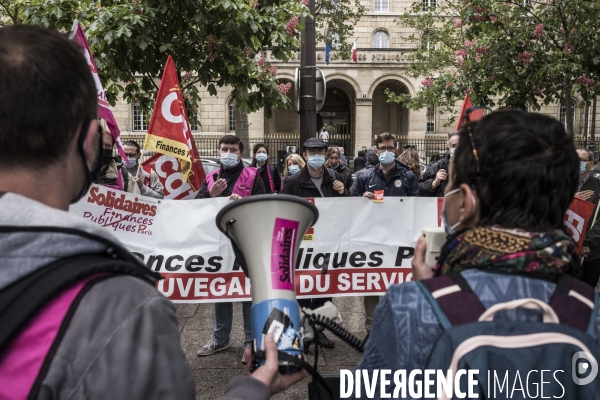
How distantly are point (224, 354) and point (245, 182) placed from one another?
1.67 m

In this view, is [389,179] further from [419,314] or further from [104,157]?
[419,314]

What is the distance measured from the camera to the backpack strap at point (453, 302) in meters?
1.32

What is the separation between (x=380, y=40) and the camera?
133 ft

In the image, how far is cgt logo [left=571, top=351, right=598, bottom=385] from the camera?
1.31 metres

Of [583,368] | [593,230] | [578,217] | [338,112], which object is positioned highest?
[338,112]

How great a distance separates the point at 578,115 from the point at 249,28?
117 ft

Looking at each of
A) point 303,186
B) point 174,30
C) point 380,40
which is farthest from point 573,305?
point 380,40

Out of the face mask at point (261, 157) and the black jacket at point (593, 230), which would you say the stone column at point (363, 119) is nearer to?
the face mask at point (261, 157)

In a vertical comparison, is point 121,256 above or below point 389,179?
above

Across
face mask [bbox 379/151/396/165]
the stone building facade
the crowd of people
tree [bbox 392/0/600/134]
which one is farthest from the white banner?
the stone building facade

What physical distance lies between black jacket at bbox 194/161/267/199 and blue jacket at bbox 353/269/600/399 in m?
4.09

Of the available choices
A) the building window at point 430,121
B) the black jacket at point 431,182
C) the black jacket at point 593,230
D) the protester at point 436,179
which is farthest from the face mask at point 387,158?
the building window at point 430,121

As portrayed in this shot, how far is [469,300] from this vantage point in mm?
1336

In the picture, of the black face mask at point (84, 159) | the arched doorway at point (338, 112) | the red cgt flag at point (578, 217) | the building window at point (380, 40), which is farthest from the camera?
the building window at point (380, 40)
